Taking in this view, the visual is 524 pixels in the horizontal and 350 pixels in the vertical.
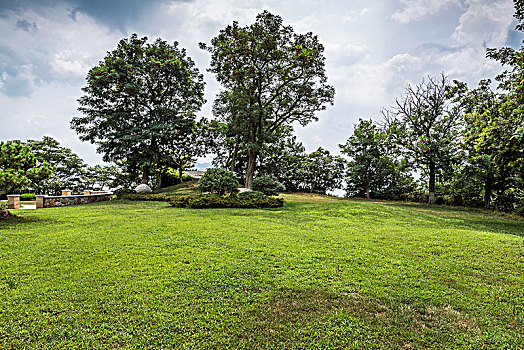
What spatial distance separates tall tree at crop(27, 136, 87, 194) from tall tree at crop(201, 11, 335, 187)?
11.7m

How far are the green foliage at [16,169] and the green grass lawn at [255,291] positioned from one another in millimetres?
1725

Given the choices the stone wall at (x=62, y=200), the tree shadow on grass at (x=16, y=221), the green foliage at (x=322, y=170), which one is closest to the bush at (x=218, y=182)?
the stone wall at (x=62, y=200)

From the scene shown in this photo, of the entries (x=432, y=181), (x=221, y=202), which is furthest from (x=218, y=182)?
(x=432, y=181)

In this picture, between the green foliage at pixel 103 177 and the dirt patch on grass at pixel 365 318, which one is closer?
the dirt patch on grass at pixel 365 318

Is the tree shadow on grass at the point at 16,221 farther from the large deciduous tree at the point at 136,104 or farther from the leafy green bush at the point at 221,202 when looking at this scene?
the large deciduous tree at the point at 136,104

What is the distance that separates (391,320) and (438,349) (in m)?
0.41

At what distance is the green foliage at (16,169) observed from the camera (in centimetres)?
639

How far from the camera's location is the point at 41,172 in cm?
719

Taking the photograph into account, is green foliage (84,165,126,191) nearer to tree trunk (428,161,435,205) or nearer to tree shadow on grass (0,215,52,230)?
tree shadow on grass (0,215,52,230)

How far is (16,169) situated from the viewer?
6922 mm

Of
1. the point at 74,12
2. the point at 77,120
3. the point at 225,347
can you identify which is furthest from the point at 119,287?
the point at 77,120

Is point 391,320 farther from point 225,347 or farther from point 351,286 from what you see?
point 225,347

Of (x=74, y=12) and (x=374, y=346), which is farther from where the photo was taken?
(x=74, y=12)

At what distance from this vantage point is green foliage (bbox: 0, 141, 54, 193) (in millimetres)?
6395
